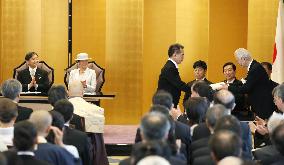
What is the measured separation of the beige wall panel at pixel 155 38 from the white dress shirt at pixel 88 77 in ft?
7.33

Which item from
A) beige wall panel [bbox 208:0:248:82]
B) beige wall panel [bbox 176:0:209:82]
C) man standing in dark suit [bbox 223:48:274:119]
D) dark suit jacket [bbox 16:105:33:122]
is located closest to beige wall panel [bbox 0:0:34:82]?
beige wall panel [bbox 176:0:209:82]

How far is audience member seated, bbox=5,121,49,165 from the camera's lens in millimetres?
4277

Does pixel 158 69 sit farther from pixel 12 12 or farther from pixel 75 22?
pixel 12 12

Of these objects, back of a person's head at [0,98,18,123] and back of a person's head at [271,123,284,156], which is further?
back of a person's head at [0,98,18,123]

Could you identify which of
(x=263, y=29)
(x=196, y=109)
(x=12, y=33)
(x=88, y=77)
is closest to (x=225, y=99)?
(x=196, y=109)

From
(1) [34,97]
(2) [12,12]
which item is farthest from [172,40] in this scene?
(1) [34,97]

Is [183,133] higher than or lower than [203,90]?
lower

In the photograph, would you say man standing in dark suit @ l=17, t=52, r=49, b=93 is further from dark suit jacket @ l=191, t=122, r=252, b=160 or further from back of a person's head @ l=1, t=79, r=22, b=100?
dark suit jacket @ l=191, t=122, r=252, b=160

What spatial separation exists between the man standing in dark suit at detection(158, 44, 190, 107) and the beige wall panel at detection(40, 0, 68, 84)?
4381 millimetres

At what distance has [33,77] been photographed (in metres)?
10.9

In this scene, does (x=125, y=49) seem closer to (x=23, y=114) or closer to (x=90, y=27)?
(x=90, y=27)

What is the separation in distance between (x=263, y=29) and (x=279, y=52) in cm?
107

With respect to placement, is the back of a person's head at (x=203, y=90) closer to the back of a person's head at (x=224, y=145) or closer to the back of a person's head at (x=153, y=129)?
the back of a person's head at (x=153, y=129)

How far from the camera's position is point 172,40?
13.4 m
